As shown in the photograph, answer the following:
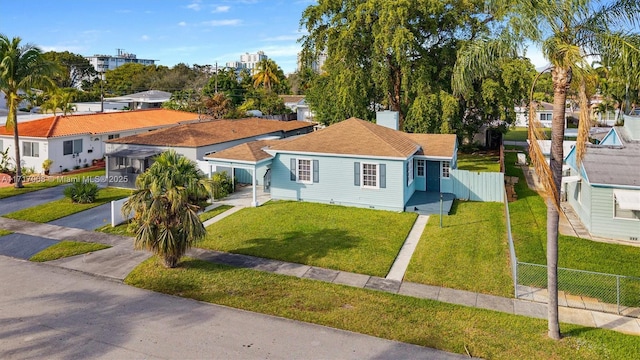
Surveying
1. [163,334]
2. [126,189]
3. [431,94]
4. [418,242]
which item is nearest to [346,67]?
[431,94]

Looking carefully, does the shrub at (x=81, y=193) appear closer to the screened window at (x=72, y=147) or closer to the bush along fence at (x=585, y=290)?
the screened window at (x=72, y=147)

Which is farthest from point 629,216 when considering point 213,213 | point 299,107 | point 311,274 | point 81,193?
point 299,107

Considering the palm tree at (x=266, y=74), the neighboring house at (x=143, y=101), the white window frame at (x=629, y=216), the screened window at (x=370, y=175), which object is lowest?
the white window frame at (x=629, y=216)

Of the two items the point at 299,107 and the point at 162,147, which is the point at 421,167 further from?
the point at 299,107

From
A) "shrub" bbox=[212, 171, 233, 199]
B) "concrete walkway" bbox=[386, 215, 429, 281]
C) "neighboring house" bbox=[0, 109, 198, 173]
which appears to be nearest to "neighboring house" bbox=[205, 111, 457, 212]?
"shrub" bbox=[212, 171, 233, 199]

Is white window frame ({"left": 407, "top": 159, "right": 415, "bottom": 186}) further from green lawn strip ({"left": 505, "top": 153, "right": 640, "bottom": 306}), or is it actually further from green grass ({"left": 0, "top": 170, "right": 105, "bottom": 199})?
green grass ({"left": 0, "top": 170, "right": 105, "bottom": 199})

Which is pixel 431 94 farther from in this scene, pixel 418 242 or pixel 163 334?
pixel 163 334

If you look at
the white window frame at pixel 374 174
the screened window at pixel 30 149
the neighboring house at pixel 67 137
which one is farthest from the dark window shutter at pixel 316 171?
the screened window at pixel 30 149
